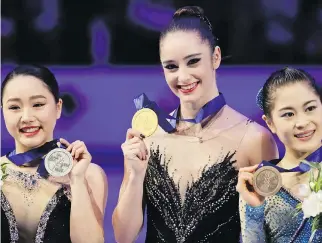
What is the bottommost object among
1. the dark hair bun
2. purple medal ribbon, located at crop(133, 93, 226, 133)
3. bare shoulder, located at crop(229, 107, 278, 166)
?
bare shoulder, located at crop(229, 107, 278, 166)

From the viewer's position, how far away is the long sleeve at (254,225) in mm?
3002

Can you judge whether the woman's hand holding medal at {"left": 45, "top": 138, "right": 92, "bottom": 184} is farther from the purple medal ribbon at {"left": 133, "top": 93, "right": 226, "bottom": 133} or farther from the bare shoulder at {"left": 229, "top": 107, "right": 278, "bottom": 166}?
the bare shoulder at {"left": 229, "top": 107, "right": 278, "bottom": 166}

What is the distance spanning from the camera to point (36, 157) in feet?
11.1

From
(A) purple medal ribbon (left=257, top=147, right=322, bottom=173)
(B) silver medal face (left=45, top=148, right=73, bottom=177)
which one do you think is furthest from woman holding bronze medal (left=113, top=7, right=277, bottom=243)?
(B) silver medal face (left=45, top=148, right=73, bottom=177)

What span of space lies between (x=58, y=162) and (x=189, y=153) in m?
0.60

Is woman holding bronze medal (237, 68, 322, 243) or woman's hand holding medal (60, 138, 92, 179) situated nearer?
woman holding bronze medal (237, 68, 322, 243)

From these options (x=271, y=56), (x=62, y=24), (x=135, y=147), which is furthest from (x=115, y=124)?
(x=271, y=56)

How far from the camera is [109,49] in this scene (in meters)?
3.50

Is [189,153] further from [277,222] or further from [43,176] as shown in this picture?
[43,176]

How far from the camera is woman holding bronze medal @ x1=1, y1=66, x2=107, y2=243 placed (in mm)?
3262

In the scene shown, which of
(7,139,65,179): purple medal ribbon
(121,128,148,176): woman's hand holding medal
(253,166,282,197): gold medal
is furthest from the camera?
(7,139,65,179): purple medal ribbon

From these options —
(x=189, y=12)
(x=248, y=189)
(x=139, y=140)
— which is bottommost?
(x=248, y=189)

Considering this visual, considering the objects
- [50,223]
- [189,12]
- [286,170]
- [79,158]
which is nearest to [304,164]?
[286,170]

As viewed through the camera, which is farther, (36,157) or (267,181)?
(36,157)
